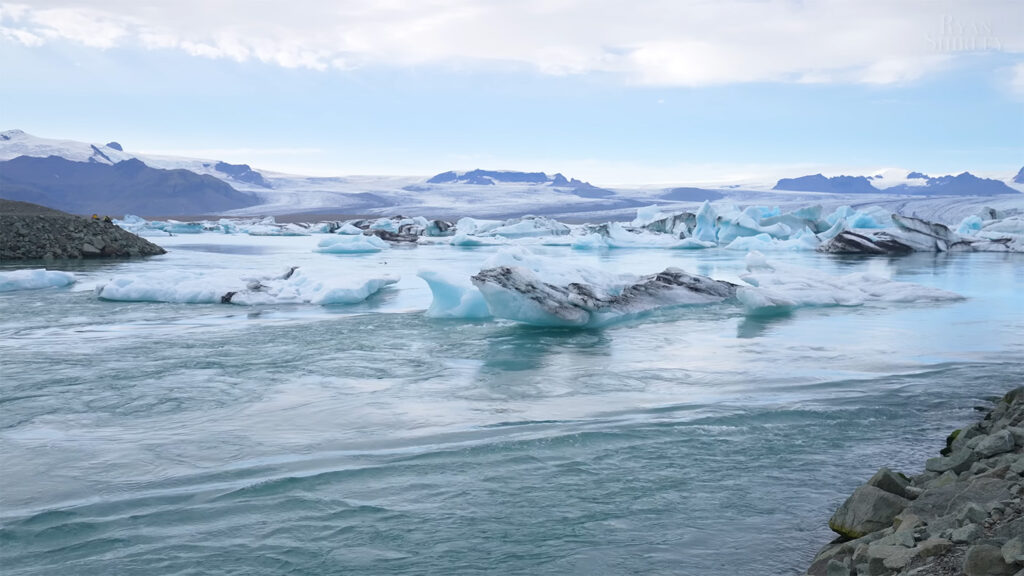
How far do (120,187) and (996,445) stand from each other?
380 ft

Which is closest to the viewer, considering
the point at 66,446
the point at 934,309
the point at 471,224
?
the point at 66,446

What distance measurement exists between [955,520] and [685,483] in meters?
1.27

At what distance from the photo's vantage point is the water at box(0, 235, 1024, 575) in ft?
9.94

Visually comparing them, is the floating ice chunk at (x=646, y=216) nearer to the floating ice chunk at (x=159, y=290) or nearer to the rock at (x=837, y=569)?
the floating ice chunk at (x=159, y=290)

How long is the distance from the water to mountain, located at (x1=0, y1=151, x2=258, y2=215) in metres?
97.8

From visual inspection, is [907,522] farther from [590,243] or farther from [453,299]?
[590,243]

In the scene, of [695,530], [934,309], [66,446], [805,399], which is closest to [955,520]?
[695,530]

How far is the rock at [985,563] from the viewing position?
2.09 meters

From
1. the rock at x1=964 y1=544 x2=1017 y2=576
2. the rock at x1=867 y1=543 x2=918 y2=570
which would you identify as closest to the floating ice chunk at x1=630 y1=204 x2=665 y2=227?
the rock at x1=867 y1=543 x2=918 y2=570

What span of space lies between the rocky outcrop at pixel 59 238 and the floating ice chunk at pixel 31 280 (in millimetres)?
7371

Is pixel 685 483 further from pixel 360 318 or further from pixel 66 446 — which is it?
pixel 360 318

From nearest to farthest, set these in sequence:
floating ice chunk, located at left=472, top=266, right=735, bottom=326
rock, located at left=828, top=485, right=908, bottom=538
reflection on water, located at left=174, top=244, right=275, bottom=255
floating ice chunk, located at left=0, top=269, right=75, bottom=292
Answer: rock, located at left=828, top=485, right=908, bottom=538
floating ice chunk, located at left=472, top=266, right=735, bottom=326
floating ice chunk, located at left=0, top=269, right=75, bottom=292
reflection on water, located at left=174, top=244, right=275, bottom=255

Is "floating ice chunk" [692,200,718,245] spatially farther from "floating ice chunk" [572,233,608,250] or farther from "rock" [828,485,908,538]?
"rock" [828,485,908,538]

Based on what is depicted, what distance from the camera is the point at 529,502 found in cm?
346
